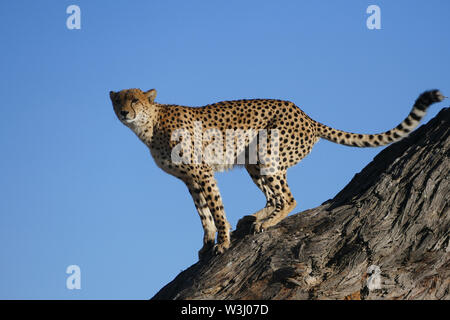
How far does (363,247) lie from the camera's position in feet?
30.1

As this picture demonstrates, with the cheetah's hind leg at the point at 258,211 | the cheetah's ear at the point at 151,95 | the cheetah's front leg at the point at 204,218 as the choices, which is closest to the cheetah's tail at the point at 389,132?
the cheetah's hind leg at the point at 258,211

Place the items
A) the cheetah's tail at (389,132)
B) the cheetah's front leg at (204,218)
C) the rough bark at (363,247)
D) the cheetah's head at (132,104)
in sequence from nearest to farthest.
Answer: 1. the rough bark at (363,247)
2. the cheetah's tail at (389,132)
3. the cheetah's head at (132,104)
4. the cheetah's front leg at (204,218)

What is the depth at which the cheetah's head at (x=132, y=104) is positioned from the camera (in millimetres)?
10262

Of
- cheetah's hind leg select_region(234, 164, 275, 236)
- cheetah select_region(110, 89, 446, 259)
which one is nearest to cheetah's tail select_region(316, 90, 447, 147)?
cheetah select_region(110, 89, 446, 259)

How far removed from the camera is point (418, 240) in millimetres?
9078

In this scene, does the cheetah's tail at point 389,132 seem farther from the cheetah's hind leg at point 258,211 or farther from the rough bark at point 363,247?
the cheetah's hind leg at point 258,211

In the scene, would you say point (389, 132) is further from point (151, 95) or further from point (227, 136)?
point (151, 95)

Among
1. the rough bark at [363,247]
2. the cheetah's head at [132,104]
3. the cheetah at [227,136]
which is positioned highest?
the cheetah's head at [132,104]

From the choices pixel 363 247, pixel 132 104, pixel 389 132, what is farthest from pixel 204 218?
pixel 389 132

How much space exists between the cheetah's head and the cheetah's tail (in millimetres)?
2481

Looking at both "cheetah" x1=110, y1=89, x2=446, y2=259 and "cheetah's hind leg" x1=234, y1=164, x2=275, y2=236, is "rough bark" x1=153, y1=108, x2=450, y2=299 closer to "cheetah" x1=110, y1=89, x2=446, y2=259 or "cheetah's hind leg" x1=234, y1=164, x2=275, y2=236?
"cheetah's hind leg" x1=234, y1=164, x2=275, y2=236

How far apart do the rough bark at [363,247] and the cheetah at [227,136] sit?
0.30 meters

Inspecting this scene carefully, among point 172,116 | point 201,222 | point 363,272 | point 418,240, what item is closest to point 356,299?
point 363,272
